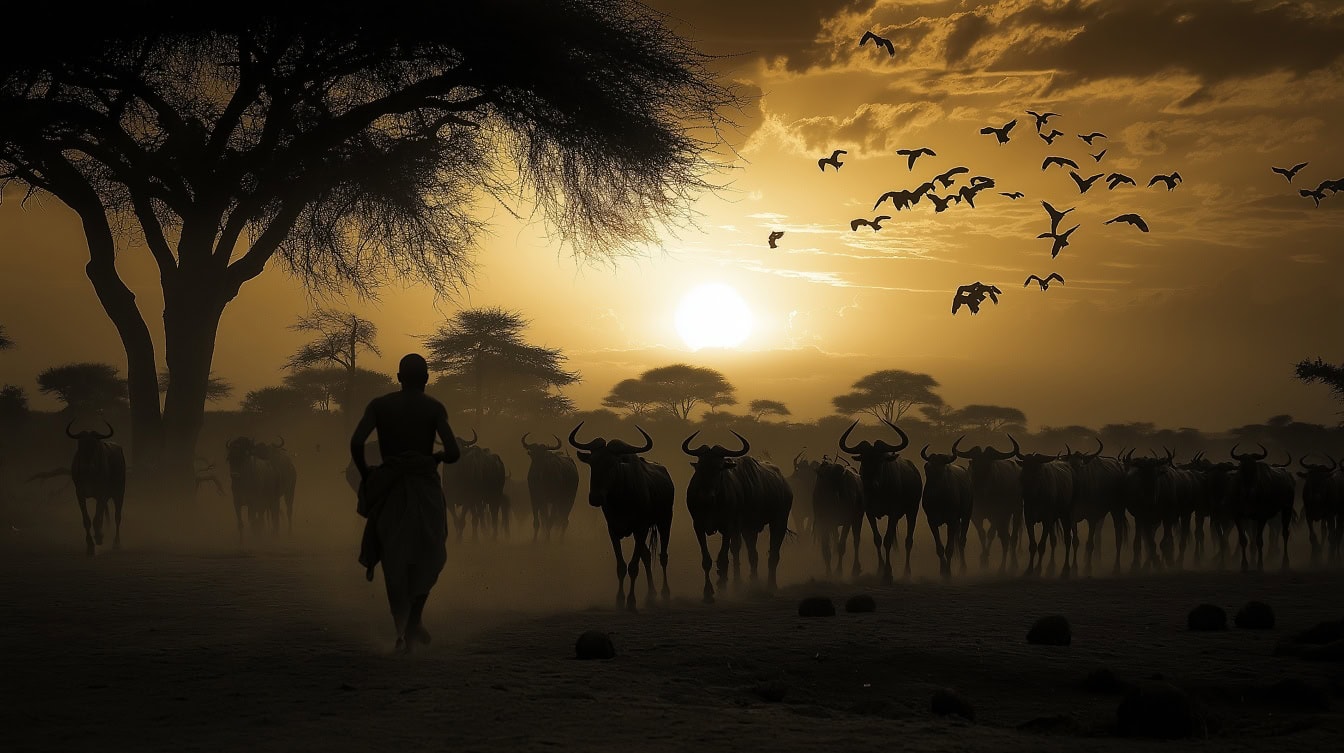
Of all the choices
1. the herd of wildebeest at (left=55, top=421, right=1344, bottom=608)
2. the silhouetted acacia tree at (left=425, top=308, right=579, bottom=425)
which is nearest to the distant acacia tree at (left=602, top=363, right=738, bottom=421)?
A: the silhouetted acacia tree at (left=425, top=308, right=579, bottom=425)

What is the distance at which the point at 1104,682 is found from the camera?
849 cm

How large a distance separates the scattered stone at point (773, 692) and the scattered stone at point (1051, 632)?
10.5 feet

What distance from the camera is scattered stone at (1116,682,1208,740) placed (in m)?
7.05

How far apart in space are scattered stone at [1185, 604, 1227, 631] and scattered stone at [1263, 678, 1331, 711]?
342cm

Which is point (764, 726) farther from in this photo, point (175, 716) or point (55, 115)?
point (55, 115)

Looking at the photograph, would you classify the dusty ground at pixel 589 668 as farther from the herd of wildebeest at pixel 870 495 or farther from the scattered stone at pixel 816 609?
the herd of wildebeest at pixel 870 495

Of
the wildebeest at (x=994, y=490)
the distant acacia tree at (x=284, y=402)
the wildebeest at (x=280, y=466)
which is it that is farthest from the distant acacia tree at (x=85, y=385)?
the wildebeest at (x=994, y=490)

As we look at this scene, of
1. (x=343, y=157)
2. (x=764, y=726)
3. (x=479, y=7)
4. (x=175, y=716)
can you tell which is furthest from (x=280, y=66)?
(x=764, y=726)

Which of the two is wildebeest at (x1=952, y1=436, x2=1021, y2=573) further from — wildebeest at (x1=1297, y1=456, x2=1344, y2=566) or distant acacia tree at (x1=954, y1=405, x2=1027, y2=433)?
distant acacia tree at (x1=954, y1=405, x2=1027, y2=433)

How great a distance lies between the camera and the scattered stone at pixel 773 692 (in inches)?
314

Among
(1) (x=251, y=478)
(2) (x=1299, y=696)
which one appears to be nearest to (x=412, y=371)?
(2) (x=1299, y=696)

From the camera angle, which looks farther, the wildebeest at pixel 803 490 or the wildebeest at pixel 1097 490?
the wildebeest at pixel 803 490

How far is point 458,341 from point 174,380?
30.9 meters

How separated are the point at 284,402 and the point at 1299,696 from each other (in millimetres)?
55573
